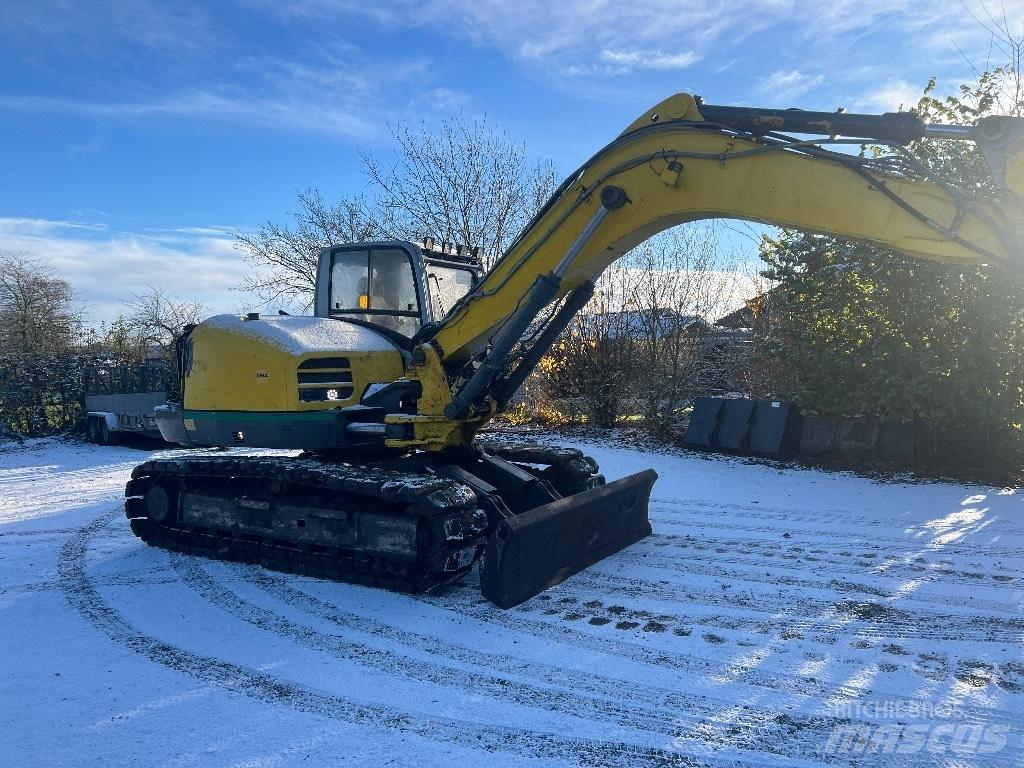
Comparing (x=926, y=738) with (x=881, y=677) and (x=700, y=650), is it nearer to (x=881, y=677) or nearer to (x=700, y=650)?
(x=881, y=677)

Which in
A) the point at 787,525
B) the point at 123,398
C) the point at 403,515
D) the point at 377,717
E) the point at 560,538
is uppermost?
the point at 123,398

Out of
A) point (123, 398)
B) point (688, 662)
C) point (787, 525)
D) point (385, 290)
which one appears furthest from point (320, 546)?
point (123, 398)

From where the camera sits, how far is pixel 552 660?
163 inches

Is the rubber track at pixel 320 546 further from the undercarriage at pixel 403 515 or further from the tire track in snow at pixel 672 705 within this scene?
the tire track in snow at pixel 672 705

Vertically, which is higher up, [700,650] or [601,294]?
[601,294]

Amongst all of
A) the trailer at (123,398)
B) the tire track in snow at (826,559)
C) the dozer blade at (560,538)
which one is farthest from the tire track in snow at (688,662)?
the trailer at (123,398)

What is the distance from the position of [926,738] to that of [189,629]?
4055 mm

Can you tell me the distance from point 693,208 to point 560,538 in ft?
8.01

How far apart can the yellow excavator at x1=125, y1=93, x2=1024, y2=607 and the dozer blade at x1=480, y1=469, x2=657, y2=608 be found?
2 cm

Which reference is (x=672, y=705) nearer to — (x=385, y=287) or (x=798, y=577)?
(x=798, y=577)

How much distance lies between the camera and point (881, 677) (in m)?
3.82

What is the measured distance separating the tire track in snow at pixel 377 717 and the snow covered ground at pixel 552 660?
Answer: 1 centimetres

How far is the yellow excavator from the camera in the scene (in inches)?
168

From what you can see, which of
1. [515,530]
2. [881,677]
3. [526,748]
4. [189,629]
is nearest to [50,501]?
[189,629]
